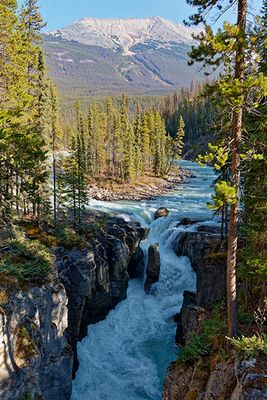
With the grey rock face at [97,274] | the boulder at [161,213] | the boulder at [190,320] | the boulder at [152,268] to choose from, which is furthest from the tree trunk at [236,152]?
the boulder at [161,213]

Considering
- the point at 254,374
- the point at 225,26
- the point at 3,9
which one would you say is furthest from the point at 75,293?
the point at 225,26

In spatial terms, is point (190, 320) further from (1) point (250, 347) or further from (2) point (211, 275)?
(1) point (250, 347)

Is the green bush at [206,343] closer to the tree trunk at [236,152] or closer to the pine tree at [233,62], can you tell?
the tree trunk at [236,152]

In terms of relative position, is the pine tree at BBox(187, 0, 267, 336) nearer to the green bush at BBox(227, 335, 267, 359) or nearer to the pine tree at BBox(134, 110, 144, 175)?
the green bush at BBox(227, 335, 267, 359)

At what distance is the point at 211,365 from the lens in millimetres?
12164

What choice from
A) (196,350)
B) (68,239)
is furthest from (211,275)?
(68,239)

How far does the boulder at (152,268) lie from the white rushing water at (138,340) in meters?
0.58

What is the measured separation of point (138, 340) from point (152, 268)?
8725 mm

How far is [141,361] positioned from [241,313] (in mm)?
11303

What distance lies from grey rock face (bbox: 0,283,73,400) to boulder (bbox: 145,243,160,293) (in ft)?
49.9

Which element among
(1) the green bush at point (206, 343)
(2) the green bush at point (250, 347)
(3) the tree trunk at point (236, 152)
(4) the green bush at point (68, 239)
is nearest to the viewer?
(3) the tree trunk at point (236, 152)

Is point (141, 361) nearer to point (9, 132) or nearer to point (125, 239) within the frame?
point (125, 239)

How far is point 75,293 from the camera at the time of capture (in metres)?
24.5

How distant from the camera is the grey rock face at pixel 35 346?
13.3 metres
